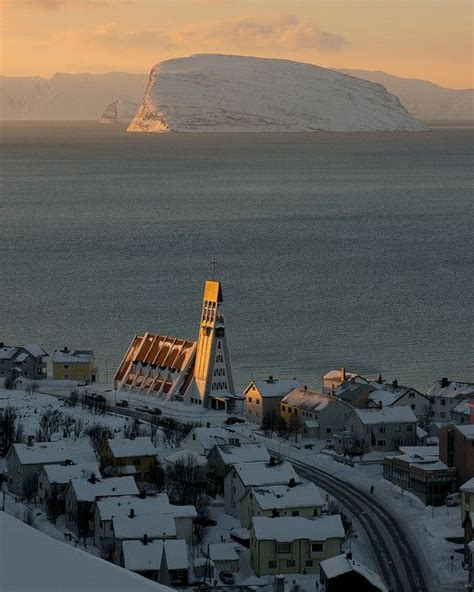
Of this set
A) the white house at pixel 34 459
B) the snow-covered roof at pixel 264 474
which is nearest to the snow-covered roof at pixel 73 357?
the white house at pixel 34 459

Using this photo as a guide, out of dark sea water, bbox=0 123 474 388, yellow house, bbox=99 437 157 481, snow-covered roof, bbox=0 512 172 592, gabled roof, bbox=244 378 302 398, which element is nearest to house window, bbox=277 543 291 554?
yellow house, bbox=99 437 157 481

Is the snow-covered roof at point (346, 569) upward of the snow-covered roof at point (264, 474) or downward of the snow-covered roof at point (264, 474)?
downward

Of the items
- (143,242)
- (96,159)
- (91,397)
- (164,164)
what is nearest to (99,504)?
(91,397)

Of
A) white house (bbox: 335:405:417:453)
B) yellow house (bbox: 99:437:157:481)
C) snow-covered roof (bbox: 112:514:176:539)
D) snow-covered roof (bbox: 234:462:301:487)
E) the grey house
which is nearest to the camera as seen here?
snow-covered roof (bbox: 112:514:176:539)

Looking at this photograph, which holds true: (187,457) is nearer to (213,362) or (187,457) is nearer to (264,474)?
(264,474)

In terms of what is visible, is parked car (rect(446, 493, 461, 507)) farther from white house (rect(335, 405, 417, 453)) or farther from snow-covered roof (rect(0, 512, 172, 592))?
snow-covered roof (rect(0, 512, 172, 592))

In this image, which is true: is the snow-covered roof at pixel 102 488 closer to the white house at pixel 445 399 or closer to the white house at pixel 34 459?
the white house at pixel 34 459

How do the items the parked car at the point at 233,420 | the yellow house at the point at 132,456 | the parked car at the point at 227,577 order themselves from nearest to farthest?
the parked car at the point at 227,577, the yellow house at the point at 132,456, the parked car at the point at 233,420
